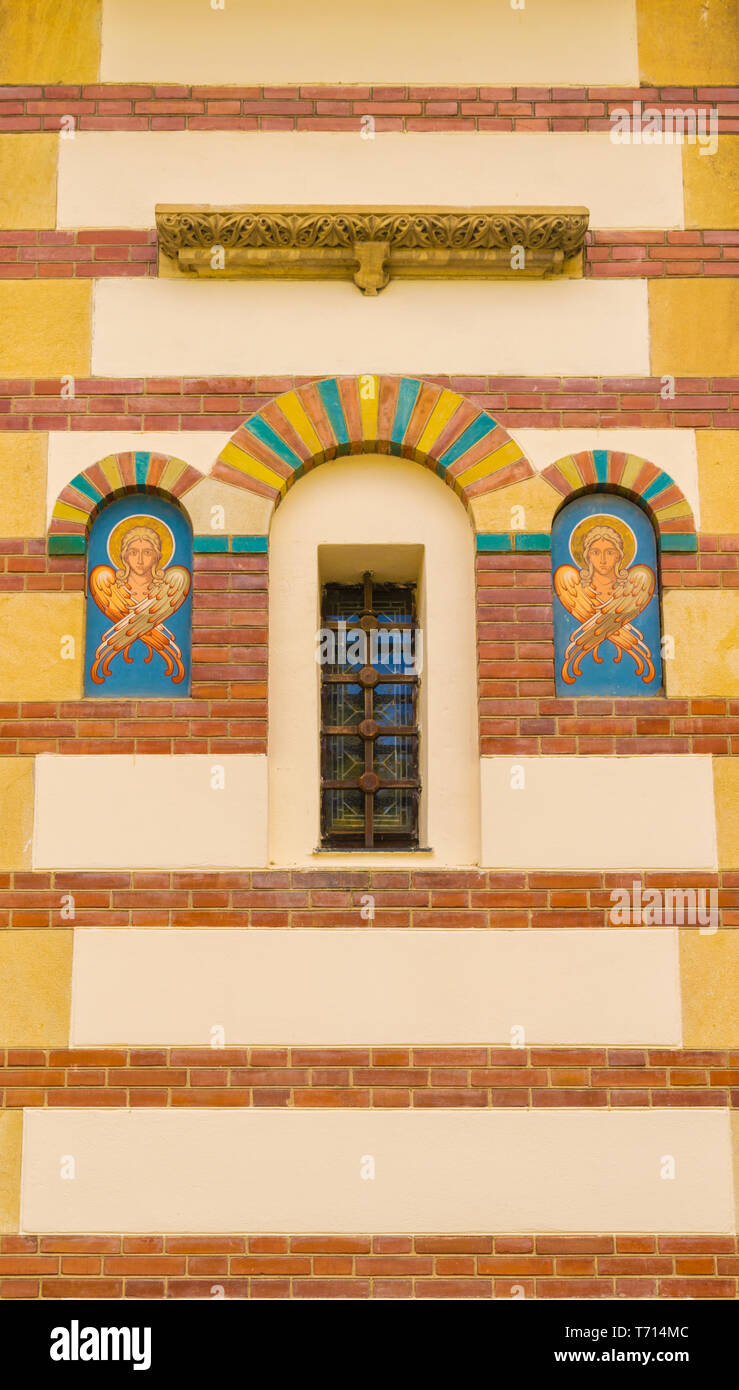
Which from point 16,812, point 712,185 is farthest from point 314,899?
point 712,185

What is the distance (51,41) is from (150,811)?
4.07 m

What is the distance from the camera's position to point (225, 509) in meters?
7.48

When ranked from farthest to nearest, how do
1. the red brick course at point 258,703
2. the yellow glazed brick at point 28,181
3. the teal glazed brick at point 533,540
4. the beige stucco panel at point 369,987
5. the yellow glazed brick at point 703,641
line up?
the yellow glazed brick at point 28,181
the teal glazed brick at point 533,540
the yellow glazed brick at point 703,641
the red brick course at point 258,703
the beige stucco panel at point 369,987

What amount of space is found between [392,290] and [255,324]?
2.33 feet

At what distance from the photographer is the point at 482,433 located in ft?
24.8

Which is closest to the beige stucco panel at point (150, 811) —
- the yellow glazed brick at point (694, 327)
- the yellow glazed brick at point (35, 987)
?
the yellow glazed brick at point (35, 987)

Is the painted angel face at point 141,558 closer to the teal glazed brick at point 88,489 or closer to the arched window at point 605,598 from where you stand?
the teal glazed brick at point 88,489

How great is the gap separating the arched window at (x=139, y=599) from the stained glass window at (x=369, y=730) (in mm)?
750

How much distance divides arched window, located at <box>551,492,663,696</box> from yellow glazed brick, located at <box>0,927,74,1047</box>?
266cm

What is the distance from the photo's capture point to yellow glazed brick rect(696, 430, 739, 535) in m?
7.54

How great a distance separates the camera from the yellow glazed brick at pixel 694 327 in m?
7.70

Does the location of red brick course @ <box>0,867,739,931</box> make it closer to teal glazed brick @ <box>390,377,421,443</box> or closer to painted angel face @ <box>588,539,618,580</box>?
painted angel face @ <box>588,539,618,580</box>

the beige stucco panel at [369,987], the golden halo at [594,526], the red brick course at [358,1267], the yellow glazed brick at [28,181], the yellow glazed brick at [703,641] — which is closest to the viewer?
the red brick course at [358,1267]
